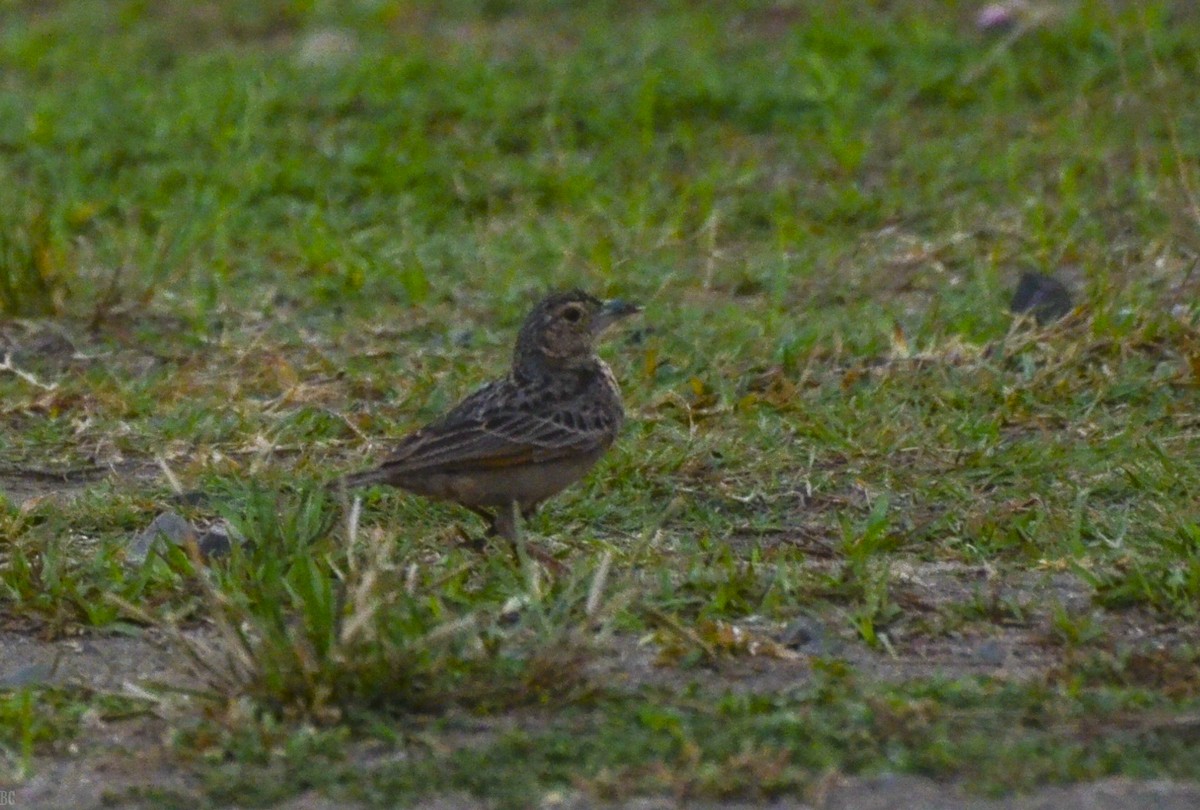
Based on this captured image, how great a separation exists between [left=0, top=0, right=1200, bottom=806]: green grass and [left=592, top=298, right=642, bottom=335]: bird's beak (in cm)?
41

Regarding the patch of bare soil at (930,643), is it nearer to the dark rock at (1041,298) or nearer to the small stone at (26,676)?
the small stone at (26,676)

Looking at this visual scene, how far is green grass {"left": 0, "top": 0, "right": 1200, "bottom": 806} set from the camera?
466 centimetres

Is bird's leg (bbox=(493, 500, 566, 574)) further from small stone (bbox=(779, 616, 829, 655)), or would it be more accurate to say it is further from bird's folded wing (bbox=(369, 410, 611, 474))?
small stone (bbox=(779, 616, 829, 655))

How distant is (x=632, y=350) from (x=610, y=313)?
4.17 feet

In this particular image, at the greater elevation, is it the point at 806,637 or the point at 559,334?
the point at 559,334

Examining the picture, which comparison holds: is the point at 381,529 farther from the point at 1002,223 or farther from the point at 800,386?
the point at 1002,223

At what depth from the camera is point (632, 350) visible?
26.3ft

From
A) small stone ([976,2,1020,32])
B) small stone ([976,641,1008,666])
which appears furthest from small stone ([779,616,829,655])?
small stone ([976,2,1020,32])

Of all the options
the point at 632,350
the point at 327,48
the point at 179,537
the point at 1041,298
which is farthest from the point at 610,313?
the point at 327,48

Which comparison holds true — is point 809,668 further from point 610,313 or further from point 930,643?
point 610,313

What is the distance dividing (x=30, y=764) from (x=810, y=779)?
156 cm

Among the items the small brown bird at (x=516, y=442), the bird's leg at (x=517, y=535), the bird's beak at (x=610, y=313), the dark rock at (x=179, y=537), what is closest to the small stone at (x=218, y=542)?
the dark rock at (x=179, y=537)

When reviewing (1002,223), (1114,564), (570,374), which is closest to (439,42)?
(1002,223)

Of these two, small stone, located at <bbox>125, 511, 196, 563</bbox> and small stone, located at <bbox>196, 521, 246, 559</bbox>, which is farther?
small stone, located at <bbox>125, 511, 196, 563</bbox>
